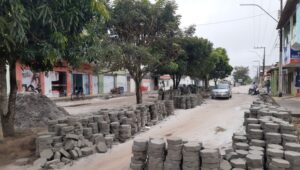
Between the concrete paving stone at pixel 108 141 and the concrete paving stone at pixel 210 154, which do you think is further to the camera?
the concrete paving stone at pixel 108 141

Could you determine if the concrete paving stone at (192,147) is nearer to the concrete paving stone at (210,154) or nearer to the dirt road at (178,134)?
the concrete paving stone at (210,154)

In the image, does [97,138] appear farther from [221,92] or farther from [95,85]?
[95,85]

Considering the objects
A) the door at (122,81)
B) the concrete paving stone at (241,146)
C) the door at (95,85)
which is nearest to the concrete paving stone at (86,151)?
the concrete paving stone at (241,146)

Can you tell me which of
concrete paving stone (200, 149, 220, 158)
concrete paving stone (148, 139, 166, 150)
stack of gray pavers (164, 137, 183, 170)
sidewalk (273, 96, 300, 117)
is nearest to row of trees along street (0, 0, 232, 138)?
concrete paving stone (148, 139, 166, 150)

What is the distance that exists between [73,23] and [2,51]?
84.0 inches

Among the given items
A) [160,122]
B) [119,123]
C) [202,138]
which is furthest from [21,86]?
[202,138]

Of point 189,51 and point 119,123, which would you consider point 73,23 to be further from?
point 189,51

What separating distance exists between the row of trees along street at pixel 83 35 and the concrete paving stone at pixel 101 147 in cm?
245

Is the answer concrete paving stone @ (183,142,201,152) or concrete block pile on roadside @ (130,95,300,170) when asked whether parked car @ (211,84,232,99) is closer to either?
concrete block pile on roadside @ (130,95,300,170)

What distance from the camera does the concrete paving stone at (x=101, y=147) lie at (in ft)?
26.2

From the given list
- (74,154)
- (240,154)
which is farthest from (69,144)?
(240,154)

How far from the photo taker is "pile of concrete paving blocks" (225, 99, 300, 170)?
5211 millimetres

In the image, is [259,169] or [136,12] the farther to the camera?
[136,12]

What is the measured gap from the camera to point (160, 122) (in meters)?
13.5
